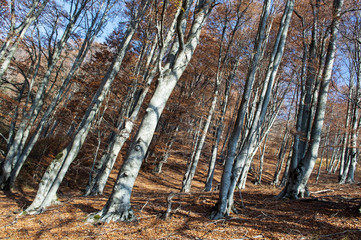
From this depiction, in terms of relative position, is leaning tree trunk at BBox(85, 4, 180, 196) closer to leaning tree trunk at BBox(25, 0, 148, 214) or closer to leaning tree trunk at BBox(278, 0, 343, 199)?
leaning tree trunk at BBox(25, 0, 148, 214)

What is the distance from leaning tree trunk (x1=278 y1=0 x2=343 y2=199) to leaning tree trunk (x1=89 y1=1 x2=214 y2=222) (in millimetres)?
4042

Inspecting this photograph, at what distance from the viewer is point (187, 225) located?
3.73m

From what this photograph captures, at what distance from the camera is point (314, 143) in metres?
5.50

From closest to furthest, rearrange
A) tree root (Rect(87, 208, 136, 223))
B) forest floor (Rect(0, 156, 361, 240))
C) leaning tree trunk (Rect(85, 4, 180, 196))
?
forest floor (Rect(0, 156, 361, 240)) < tree root (Rect(87, 208, 136, 223)) < leaning tree trunk (Rect(85, 4, 180, 196))

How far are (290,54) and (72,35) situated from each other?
10.6 metres

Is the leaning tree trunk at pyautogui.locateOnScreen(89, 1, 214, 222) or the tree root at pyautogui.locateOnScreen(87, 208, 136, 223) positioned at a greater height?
the leaning tree trunk at pyautogui.locateOnScreen(89, 1, 214, 222)

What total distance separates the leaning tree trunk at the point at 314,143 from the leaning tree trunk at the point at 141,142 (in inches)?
159

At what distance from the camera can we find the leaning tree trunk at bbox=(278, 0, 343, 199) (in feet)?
18.4

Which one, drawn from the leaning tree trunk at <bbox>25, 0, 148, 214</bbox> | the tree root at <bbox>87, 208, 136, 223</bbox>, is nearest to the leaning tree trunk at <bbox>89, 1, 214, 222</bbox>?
the tree root at <bbox>87, 208, 136, 223</bbox>

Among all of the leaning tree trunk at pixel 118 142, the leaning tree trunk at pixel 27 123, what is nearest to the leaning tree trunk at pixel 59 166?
the leaning tree trunk at pixel 118 142

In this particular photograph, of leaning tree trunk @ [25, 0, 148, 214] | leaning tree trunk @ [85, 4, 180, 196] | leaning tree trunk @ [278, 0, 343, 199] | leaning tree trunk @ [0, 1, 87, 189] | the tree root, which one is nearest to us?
the tree root

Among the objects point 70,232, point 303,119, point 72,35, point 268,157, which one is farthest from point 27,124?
point 268,157

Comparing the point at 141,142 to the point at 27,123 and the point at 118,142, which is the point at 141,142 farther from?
the point at 27,123

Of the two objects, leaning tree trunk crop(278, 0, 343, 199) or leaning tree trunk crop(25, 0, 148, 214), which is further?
leaning tree trunk crop(278, 0, 343, 199)
